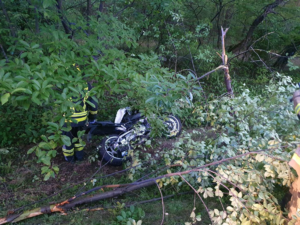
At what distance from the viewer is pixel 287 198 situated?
7.36ft

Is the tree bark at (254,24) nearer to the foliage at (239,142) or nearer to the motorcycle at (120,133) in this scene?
the foliage at (239,142)

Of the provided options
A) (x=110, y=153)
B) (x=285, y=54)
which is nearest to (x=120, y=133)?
(x=110, y=153)

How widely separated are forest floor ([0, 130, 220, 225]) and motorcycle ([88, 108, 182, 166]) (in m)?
0.26

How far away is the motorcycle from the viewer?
384 cm

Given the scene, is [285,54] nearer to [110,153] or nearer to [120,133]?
[120,133]

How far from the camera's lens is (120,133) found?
4211 millimetres

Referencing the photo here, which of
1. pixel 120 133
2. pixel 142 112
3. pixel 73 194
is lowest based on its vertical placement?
pixel 73 194

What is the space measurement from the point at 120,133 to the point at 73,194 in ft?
4.34

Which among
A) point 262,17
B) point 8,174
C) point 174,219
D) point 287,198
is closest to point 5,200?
point 8,174

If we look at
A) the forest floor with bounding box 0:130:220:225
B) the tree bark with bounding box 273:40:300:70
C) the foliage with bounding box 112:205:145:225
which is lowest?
the forest floor with bounding box 0:130:220:225

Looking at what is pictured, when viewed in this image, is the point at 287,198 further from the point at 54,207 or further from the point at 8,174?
the point at 8,174

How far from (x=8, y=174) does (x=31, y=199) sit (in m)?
0.81

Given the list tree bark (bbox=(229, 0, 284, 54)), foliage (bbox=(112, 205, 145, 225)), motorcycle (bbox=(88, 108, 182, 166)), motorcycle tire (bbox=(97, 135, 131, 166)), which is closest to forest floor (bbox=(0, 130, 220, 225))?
foliage (bbox=(112, 205, 145, 225))

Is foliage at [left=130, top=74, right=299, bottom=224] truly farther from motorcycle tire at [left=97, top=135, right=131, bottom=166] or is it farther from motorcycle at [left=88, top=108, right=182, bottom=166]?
motorcycle tire at [left=97, top=135, right=131, bottom=166]
